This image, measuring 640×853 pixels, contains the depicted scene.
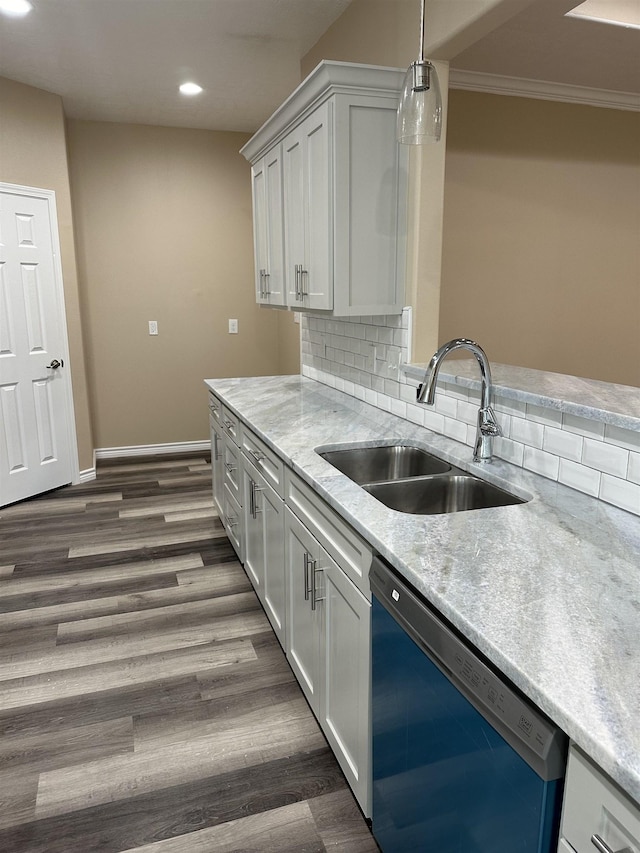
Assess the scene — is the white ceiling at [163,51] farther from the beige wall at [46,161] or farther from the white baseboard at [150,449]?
the white baseboard at [150,449]

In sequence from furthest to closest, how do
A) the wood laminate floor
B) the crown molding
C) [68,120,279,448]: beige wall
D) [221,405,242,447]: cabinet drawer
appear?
[68,120,279,448]: beige wall → the crown molding → [221,405,242,447]: cabinet drawer → the wood laminate floor

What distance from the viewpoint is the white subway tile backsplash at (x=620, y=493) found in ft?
5.05

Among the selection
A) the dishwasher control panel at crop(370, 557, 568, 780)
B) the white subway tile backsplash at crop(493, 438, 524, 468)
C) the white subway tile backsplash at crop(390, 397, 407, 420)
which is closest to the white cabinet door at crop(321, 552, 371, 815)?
the dishwasher control panel at crop(370, 557, 568, 780)

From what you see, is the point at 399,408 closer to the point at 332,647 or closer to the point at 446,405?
the point at 446,405

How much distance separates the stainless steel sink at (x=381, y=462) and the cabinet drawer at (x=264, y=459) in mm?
201

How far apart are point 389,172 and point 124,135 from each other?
3.52m

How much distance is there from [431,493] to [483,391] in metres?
0.37

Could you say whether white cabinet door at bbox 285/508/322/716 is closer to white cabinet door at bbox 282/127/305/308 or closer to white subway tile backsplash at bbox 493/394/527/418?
white subway tile backsplash at bbox 493/394/527/418

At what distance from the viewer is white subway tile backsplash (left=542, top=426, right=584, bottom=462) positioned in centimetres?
172

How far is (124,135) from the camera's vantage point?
515cm

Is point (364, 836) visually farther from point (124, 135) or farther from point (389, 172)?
point (124, 135)

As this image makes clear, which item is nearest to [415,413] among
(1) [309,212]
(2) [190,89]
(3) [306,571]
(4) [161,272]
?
(3) [306,571]

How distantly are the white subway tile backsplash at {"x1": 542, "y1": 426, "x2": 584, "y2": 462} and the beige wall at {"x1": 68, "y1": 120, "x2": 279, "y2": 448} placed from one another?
431 cm

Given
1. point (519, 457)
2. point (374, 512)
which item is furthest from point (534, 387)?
point (374, 512)
